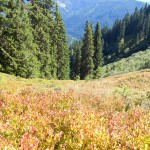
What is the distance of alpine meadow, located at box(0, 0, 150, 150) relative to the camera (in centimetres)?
536

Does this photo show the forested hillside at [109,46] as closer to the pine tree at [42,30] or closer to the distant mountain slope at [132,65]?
the distant mountain slope at [132,65]

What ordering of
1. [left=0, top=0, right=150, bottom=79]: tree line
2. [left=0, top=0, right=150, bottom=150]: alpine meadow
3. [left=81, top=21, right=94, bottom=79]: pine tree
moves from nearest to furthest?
Answer: [left=0, top=0, right=150, bottom=150]: alpine meadow → [left=0, top=0, right=150, bottom=79]: tree line → [left=81, top=21, right=94, bottom=79]: pine tree

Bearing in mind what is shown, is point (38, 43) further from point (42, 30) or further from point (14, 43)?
point (14, 43)

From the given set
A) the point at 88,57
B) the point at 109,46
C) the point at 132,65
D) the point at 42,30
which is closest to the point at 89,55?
the point at 88,57

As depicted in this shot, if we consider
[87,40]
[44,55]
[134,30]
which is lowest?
[44,55]

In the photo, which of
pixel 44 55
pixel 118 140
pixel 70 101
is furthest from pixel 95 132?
pixel 44 55

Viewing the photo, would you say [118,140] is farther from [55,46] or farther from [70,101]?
[55,46]

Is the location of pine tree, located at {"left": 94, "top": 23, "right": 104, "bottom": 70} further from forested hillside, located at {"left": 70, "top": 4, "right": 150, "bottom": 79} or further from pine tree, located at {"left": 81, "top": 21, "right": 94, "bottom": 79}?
pine tree, located at {"left": 81, "top": 21, "right": 94, "bottom": 79}

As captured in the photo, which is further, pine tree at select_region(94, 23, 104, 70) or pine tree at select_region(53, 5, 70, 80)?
pine tree at select_region(94, 23, 104, 70)

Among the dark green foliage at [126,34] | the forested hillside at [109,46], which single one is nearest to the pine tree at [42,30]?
the forested hillside at [109,46]

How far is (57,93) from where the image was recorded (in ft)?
34.1

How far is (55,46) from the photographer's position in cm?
6231

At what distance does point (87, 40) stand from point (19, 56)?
128ft

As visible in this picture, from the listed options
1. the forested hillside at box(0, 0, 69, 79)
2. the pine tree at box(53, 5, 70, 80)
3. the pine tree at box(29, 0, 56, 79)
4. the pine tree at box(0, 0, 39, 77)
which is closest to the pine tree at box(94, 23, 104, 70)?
the pine tree at box(53, 5, 70, 80)
